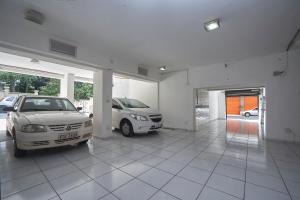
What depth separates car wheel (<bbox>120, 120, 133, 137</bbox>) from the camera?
4589 millimetres

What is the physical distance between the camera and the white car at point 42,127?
8.27 ft

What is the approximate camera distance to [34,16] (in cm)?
238

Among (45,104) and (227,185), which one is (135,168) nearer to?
(227,185)

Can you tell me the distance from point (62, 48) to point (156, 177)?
348 cm

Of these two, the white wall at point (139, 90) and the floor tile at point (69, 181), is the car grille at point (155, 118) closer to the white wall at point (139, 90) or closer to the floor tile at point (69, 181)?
the white wall at point (139, 90)

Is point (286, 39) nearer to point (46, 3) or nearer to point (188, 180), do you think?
point (188, 180)

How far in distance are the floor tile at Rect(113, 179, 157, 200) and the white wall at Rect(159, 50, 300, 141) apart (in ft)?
14.0

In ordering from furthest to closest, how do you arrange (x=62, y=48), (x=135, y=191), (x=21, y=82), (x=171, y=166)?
(x=21, y=82) → (x=62, y=48) → (x=171, y=166) → (x=135, y=191)

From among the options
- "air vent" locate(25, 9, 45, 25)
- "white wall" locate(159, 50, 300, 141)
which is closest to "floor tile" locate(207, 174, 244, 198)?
"white wall" locate(159, 50, 300, 141)

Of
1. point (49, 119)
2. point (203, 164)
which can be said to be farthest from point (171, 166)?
point (49, 119)

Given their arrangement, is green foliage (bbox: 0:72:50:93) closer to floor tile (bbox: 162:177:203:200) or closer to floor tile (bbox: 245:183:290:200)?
floor tile (bbox: 162:177:203:200)

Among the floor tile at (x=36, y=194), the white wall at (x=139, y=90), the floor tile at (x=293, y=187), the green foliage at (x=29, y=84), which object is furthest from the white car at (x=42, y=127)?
the green foliage at (x=29, y=84)

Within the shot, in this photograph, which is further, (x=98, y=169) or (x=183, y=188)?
(x=98, y=169)

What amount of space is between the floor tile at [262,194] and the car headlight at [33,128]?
3415 mm
